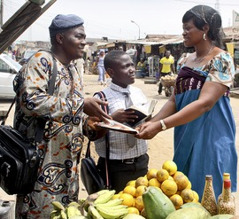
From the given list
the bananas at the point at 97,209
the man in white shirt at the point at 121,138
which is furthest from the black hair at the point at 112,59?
the bananas at the point at 97,209

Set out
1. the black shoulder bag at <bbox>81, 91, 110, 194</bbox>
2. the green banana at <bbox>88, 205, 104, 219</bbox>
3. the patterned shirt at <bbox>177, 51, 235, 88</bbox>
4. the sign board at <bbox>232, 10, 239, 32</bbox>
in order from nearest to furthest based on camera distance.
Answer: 1. the green banana at <bbox>88, 205, 104, 219</bbox>
2. the patterned shirt at <bbox>177, 51, 235, 88</bbox>
3. the black shoulder bag at <bbox>81, 91, 110, 194</bbox>
4. the sign board at <bbox>232, 10, 239, 32</bbox>

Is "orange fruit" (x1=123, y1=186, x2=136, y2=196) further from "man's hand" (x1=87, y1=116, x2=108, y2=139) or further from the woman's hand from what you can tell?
"man's hand" (x1=87, y1=116, x2=108, y2=139)

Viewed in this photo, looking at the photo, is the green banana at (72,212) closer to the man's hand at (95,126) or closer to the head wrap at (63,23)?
the man's hand at (95,126)

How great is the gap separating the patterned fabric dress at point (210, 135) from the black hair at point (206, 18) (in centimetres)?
17

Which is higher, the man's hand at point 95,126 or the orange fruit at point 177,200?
the man's hand at point 95,126

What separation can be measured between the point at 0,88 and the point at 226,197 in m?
11.9

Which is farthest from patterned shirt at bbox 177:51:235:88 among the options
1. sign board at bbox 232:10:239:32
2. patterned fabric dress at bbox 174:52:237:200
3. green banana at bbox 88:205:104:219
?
sign board at bbox 232:10:239:32

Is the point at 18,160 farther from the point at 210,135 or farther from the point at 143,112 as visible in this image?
the point at 210,135

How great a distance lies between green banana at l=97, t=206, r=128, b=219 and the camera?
1.75m

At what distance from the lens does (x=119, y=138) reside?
2711 mm

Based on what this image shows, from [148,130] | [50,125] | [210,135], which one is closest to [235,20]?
[210,135]

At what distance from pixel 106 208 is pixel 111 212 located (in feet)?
0.11

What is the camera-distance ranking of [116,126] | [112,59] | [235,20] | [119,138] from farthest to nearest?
[235,20]
[112,59]
[119,138]
[116,126]

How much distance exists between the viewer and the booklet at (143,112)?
2545 mm
